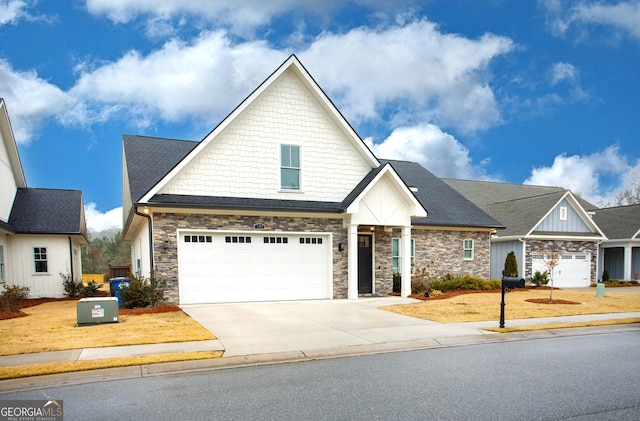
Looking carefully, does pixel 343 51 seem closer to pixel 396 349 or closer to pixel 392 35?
pixel 392 35

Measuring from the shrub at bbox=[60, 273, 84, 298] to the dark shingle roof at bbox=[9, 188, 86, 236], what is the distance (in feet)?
7.35

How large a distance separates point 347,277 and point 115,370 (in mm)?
10830

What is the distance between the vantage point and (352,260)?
1652 cm

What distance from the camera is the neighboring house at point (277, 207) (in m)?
14.6

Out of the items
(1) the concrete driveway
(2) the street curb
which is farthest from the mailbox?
(1) the concrete driveway

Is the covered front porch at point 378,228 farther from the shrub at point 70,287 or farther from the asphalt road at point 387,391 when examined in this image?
the shrub at point 70,287

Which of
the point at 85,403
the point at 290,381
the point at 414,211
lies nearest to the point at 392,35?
the point at 414,211

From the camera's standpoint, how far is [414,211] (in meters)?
17.3

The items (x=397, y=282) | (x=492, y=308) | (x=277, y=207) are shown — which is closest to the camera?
(x=492, y=308)

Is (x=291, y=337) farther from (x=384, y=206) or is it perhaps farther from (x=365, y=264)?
(x=365, y=264)

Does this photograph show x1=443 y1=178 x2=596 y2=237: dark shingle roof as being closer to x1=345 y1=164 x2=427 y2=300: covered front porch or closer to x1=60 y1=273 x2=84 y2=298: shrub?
x1=345 y1=164 x2=427 y2=300: covered front porch

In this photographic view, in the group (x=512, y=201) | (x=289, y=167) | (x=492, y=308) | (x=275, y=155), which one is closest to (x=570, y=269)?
(x=512, y=201)

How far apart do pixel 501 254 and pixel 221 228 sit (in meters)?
18.6

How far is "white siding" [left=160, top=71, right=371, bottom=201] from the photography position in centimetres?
1517
